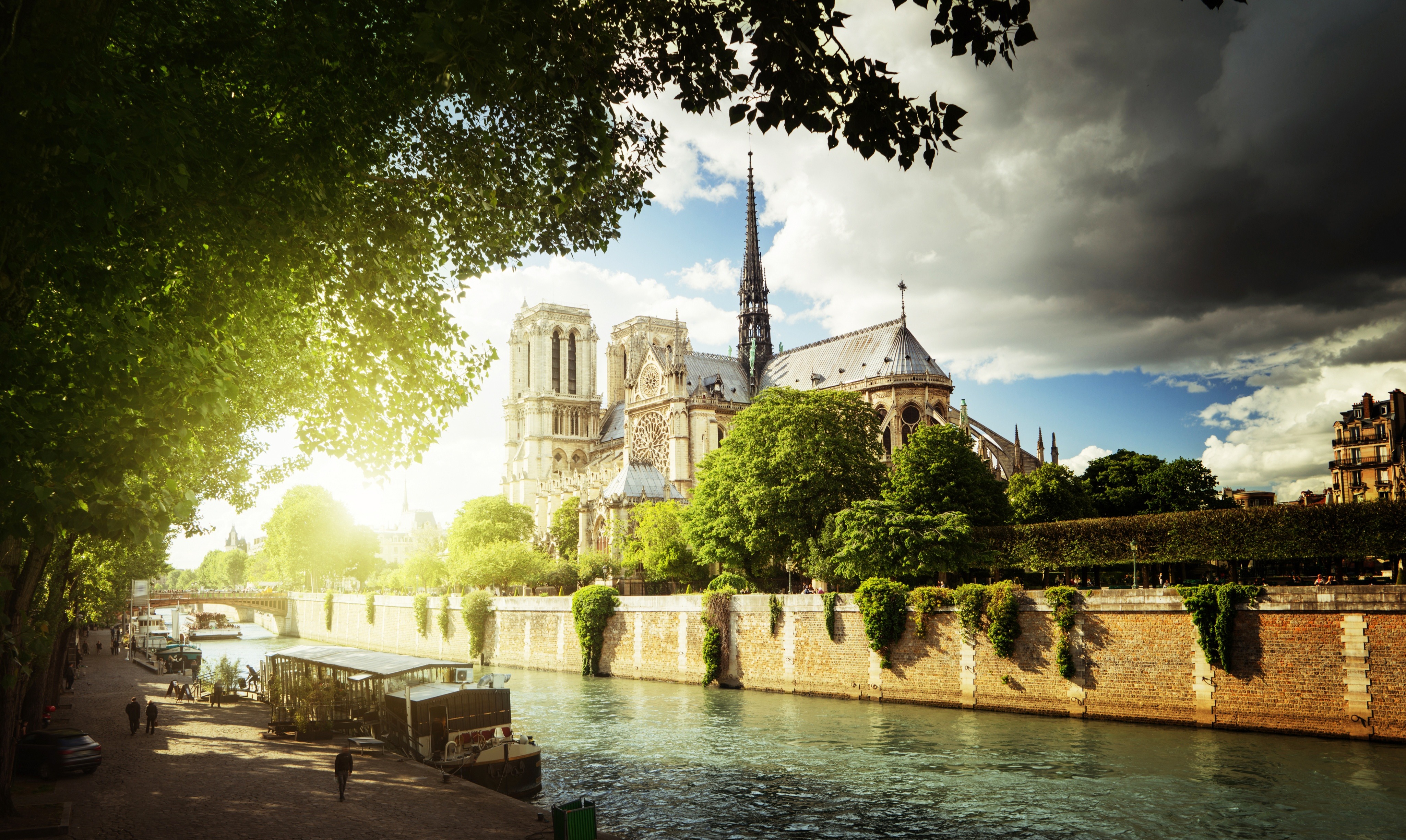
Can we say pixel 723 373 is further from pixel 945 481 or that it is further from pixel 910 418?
pixel 945 481

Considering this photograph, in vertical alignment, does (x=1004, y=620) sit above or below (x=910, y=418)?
below

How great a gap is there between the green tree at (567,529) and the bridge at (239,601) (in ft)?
106

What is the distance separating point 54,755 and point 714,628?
23.6 m

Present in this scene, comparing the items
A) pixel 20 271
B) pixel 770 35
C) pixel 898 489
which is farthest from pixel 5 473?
pixel 898 489

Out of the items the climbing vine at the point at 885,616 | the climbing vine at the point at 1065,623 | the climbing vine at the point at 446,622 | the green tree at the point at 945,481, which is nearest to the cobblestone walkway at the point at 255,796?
the climbing vine at the point at 885,616

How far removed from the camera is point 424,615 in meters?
60.5

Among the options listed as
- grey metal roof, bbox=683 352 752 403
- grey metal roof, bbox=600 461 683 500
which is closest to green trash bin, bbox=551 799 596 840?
grey metal roof, bbox=600 461 683 500

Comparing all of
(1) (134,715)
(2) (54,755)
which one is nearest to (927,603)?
(1) (134,715)

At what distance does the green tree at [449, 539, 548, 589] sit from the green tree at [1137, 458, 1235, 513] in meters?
37.9

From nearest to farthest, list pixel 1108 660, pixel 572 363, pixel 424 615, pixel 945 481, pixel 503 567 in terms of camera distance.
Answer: pixel 1108 660, pixel 945 481, pixel 424 615, pixel 503 567, pixel 572 363

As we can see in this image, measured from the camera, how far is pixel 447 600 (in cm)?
5922

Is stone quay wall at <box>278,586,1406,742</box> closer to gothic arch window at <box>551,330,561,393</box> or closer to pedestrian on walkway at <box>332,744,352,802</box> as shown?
pedestrian on walkway at <box>332,744,352,802</box>

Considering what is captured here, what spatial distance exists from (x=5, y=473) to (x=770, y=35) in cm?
677

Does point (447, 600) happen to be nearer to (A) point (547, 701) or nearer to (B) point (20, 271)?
(A) point (547, 701)
